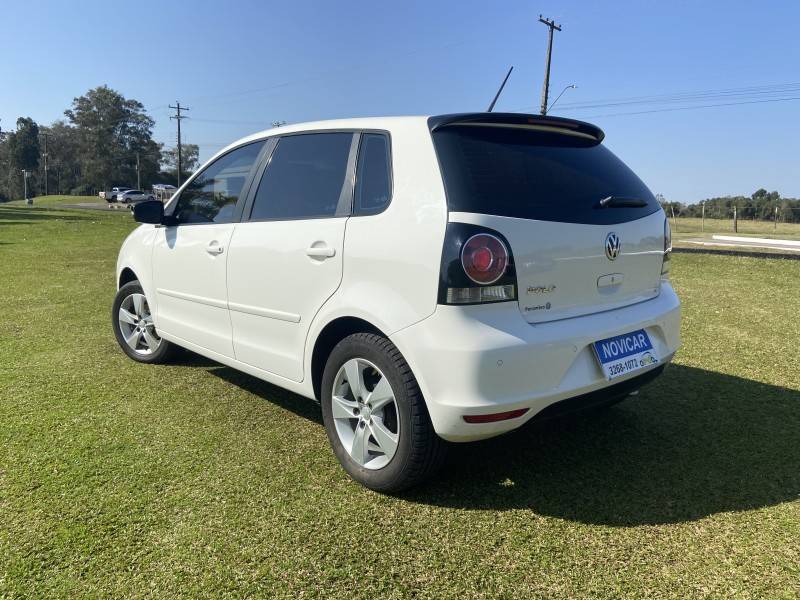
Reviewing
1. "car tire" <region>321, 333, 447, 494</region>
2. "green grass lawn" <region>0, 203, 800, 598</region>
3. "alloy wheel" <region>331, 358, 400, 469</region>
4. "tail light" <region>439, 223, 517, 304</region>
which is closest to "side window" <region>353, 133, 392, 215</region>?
"tail light" <region>439, 223, 517, 304</region>

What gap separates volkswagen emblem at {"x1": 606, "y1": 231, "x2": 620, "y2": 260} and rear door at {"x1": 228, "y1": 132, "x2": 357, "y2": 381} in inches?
48.4

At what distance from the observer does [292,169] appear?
3262 millimetres

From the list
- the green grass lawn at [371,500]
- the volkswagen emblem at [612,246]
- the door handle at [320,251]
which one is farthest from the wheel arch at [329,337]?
the volkswagen emblem at [612,246]

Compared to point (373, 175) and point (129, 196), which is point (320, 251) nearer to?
point (373, 175)

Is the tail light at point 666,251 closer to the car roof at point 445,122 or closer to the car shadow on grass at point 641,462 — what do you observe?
the car roof at point 445,122

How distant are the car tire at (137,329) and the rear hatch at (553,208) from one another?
3.13 m

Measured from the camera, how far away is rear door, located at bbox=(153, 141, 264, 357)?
11.7 ft

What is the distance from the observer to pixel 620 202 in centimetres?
275

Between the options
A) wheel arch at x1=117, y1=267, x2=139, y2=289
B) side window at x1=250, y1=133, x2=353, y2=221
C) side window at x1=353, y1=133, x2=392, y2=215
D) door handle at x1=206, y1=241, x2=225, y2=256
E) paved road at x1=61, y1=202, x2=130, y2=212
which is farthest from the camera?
paved road at x1=61, y1=202, x2=130, y2=212

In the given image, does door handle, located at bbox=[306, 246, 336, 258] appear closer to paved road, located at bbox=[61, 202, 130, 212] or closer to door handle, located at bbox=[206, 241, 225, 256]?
door handle, located at bbox=[206, 241, 225, 256]

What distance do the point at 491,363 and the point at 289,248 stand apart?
1.33 meters

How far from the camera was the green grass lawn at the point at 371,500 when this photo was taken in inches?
81.7

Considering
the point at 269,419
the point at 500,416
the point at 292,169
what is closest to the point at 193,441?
the point at 269,419

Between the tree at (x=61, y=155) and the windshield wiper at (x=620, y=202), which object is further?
the tree at (x=61, y=155)
